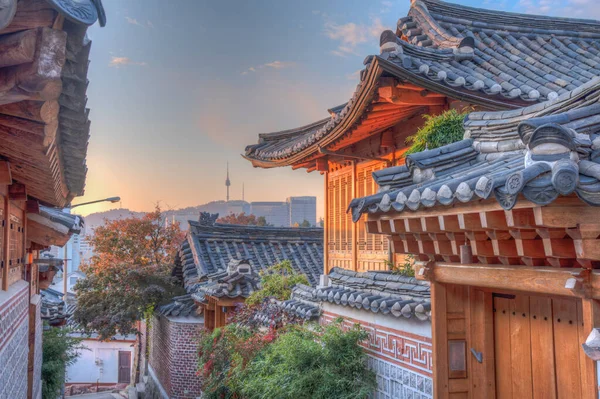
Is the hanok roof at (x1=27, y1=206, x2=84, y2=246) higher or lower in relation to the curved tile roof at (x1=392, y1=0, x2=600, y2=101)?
lower

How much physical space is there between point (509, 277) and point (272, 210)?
6709 centimetres

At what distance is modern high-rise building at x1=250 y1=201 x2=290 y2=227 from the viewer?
69812mm

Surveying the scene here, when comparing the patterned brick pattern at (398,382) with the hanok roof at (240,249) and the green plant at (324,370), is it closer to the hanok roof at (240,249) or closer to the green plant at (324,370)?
the green plant at (324,370)

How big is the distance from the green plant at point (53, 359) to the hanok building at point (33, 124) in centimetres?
456

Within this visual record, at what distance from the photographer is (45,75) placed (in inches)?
94.7

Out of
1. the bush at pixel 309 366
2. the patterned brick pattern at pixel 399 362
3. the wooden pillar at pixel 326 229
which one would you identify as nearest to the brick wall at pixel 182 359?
the wooden pillar at pixel 326 229

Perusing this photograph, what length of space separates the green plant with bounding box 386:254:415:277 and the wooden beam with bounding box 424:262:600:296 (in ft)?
7.90

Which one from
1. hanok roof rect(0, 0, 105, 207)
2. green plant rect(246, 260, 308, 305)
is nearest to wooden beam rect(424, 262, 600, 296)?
hanok roof rect(0, 0, 105, 207)

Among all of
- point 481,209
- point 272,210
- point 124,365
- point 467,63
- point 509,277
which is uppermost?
point 467,63

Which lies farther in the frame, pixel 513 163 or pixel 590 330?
pixel 513 163

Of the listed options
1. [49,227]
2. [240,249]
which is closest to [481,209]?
[49,227]

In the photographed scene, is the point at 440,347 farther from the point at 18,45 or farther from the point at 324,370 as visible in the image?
the point at 18,45

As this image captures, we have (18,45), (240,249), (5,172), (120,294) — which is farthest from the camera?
(240,249)

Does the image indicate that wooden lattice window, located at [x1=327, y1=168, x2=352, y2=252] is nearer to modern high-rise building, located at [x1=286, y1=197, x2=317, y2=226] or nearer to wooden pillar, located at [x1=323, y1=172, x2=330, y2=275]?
wooden pillar, located at [x1=323, y1=172, x2=330, y2=275]
